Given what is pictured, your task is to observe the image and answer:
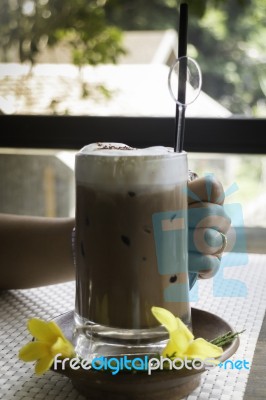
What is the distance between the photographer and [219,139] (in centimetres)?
156

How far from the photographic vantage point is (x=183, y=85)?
0.62m

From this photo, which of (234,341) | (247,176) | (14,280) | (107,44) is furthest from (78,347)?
(107,44)

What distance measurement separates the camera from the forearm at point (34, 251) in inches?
34.1

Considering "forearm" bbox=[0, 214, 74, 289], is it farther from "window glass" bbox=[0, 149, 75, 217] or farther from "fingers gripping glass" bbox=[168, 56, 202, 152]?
"window glass" bbox=[0, 149, 75, 217]

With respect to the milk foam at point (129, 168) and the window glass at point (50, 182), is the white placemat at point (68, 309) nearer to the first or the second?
the milk foam at point (129, 168)

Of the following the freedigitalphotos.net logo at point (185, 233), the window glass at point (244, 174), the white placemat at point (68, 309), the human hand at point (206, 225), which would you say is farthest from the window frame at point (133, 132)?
the human hand at point (206, 225)

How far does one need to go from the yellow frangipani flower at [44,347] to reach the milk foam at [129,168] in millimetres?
134

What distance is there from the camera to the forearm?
2.84 ft

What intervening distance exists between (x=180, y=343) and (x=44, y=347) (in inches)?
4.6

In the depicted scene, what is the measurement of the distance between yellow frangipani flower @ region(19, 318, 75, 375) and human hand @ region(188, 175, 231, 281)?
173 millimetres

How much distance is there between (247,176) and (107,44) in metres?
0.64

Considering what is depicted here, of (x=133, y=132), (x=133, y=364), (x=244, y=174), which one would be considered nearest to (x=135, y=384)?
(x=133, y=364)

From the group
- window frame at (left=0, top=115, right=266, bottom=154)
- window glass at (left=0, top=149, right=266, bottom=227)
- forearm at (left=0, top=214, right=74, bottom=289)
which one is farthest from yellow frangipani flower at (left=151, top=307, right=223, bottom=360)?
window glass at (left=0, top=149, right=266, bottom=227)

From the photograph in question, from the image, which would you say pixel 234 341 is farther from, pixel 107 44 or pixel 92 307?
pixel 107 44
